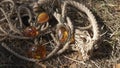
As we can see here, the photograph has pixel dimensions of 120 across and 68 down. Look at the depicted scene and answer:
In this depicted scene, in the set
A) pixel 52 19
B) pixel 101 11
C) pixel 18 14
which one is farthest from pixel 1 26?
pixel 101 11

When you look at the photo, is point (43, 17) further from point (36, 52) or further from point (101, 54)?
point (101, 54)

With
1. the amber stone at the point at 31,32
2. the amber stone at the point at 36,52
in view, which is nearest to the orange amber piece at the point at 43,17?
the amber stone at the point at 31,32

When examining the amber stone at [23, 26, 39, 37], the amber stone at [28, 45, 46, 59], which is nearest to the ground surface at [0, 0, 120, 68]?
the amber stone at [28, 45, 46, 59]

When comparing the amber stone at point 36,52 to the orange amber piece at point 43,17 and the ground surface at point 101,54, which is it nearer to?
the ground surface at point 101,54

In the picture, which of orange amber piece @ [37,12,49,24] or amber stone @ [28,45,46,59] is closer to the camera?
amber stone @ [28,45,46,59]

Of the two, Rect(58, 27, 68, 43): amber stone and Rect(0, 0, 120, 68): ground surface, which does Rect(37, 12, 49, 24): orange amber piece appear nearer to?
Rect(58, 27, 68, 43): amber stone

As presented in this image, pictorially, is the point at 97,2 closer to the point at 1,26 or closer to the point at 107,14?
the point at 107,14
